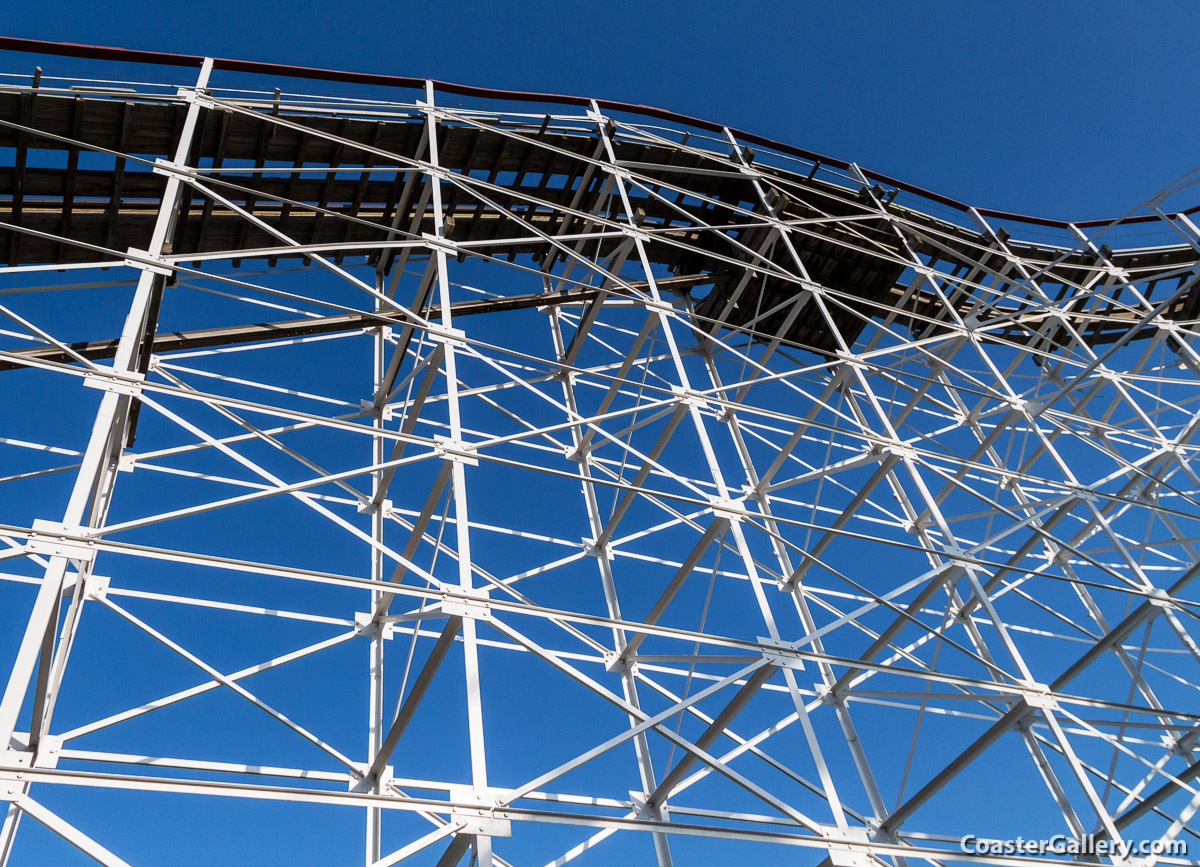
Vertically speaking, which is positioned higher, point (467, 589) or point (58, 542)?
point (58, 542)

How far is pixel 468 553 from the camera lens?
7035 millimetres

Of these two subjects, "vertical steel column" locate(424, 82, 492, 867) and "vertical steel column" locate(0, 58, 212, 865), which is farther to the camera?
"vertical steel column" locate(424, 82, 492, 867)

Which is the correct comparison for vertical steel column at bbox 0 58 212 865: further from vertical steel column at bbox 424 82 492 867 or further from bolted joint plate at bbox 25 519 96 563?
vertical steel column at bbox 424 82 492 867

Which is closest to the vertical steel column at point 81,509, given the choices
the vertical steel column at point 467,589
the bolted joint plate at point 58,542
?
the bolted joint plate at point 58,542

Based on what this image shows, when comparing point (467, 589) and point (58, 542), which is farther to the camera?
point (467, 589)

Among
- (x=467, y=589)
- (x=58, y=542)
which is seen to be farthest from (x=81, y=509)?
(x=467, y=589)

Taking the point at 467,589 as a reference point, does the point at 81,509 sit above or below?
above

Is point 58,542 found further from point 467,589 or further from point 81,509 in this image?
point 467,589

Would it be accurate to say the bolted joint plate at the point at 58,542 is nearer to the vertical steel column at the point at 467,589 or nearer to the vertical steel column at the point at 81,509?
the vertical steel column at the point at 81,509

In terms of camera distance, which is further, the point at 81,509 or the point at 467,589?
the point at 467,589

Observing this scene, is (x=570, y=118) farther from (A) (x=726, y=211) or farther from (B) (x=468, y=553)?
(B) (x=468, y=553)

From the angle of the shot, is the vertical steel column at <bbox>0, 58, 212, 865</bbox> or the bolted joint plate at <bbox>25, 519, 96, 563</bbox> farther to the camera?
the bolted joint plate at <bbox>25, 519, 96, 563</bbox>

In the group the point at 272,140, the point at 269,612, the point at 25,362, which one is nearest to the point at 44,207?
the point at 272,140

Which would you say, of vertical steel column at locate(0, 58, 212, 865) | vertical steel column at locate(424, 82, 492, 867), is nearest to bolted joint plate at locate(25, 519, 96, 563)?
vertical steel column at locate(0, 58, 212, 865)
